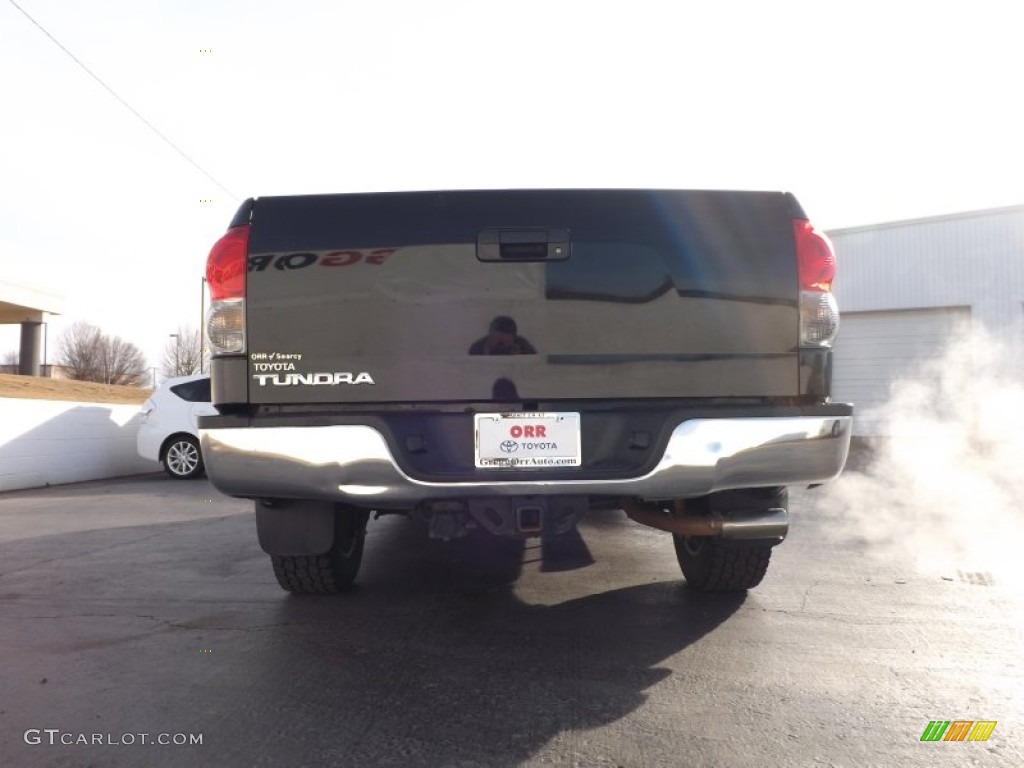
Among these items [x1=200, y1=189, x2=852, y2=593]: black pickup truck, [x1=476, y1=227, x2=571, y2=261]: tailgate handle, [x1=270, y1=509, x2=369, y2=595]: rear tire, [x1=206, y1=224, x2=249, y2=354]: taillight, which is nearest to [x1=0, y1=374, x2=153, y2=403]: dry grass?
[x1=270, y1=509, x2=369, y2=595]: rear tire

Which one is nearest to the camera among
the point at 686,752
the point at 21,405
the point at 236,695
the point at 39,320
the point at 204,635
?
the point at 686,752

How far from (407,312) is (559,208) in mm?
713

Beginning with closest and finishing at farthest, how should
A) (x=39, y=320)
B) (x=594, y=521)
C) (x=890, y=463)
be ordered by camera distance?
(x=594, y=521), (x=890, y=463), (x=39, y=320)

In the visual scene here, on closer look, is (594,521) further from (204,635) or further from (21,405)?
(21,405)

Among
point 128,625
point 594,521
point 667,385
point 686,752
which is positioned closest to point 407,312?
point 667,385

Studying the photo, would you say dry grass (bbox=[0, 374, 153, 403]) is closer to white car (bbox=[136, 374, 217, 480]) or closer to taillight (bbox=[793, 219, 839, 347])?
white car (bbox=[136, 374, 217, 480])

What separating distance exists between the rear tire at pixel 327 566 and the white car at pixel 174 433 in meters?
7.49

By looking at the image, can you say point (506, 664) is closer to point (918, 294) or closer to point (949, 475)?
point (949, 475)

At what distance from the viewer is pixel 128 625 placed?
3482 millimetres

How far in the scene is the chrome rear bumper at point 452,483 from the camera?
2695 mm

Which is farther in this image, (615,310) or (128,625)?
(128,625)

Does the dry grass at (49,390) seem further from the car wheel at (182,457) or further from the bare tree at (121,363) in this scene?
the bare tree at (121,363)

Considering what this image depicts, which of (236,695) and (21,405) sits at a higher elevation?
(21,405)

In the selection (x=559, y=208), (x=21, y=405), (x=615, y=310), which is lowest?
(x=21, y=405)
